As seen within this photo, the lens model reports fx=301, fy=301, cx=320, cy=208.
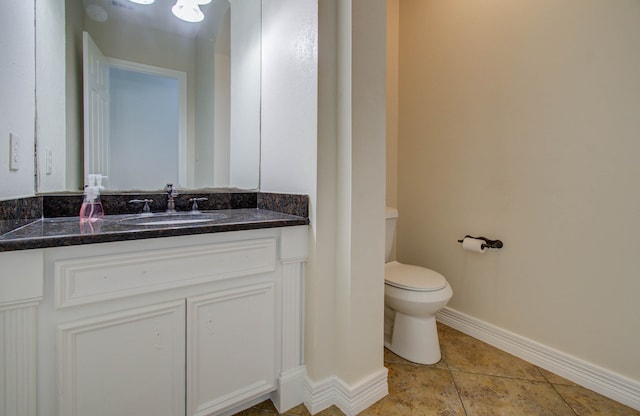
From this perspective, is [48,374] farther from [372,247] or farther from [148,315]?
[372,247]

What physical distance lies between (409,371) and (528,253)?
911 millimetres

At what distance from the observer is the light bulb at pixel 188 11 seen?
158cm

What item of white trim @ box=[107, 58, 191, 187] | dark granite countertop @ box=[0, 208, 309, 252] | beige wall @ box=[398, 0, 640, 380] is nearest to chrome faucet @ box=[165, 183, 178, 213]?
white trim @ box=[107, 58, 191, 187]

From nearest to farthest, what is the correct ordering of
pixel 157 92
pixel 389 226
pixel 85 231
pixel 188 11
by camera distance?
pixel 85 231 → pixel 157 92 → pixel 188 11 → pixel 389 226

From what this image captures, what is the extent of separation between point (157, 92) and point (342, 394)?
166cm

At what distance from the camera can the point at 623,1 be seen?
1311 mm

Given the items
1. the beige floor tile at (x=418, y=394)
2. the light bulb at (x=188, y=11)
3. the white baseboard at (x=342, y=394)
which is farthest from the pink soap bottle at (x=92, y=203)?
the beige floor tile at (x=418, y=394)

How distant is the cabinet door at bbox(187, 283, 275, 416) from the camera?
1082 millimetres

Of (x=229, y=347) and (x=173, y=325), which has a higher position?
(x=173, y=325)

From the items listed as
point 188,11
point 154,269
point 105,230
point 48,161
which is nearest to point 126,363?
point 154,269

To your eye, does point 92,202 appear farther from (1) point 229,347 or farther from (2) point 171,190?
(1) point 229,347

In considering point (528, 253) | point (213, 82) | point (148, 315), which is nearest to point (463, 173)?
point (528, 253)

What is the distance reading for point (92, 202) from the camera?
3.94 feet

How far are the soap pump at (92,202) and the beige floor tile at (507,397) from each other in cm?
174
